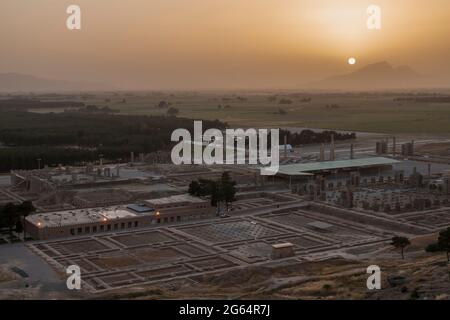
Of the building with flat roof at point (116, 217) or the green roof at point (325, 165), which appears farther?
the green roof at point (325, 165)

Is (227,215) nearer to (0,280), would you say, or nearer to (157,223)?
(157,223)

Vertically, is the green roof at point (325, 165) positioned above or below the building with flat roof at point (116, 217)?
above

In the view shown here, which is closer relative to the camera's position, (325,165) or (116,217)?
(116,217)

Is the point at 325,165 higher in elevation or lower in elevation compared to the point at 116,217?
higher
